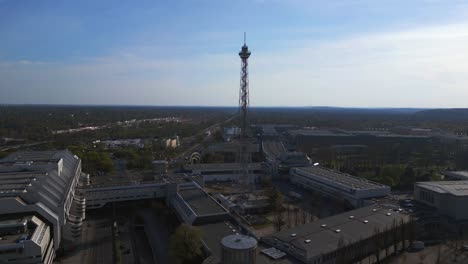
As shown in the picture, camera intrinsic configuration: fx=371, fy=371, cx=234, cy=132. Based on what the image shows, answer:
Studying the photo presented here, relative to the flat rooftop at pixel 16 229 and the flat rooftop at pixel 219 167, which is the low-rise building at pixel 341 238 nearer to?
the flat rooftop at pixel 16 229

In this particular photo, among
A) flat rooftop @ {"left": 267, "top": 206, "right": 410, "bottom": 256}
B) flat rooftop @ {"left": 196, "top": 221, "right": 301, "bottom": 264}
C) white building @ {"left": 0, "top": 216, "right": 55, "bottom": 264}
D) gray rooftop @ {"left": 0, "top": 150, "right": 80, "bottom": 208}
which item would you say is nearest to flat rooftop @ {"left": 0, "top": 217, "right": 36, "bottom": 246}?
white building @ {"left": 0, "top": 216, "right": 55, "bottom": 264}

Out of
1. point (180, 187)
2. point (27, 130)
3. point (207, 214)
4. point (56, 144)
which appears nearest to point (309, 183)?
point (180, 187)

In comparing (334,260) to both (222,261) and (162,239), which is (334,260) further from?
(162,239)

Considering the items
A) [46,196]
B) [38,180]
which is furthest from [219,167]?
[46,196]

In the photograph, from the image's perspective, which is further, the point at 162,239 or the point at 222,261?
the point at 162,239

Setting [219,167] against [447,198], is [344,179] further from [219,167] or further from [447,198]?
[219,167]

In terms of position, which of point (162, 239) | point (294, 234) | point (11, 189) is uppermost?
point (11, 189)
